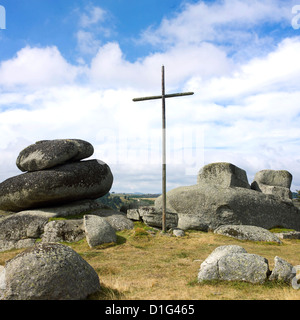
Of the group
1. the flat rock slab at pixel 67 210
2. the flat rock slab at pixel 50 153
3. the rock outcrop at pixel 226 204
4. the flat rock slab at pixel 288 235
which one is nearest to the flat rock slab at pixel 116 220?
the flat rock slab at pixel 67 210

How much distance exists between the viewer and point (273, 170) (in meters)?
28.5

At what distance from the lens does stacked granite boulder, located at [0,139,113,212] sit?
21609mm

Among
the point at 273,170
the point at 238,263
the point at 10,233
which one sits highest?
the point at 273,170

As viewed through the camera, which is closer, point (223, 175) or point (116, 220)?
point (116, 220)

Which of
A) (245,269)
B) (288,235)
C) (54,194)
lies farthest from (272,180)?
(245,269)

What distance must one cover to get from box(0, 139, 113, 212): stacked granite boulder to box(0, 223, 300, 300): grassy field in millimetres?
5370

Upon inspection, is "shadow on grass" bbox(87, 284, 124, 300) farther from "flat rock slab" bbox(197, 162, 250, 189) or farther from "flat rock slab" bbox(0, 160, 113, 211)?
"flat rock slab" bbox(197, 162, 250, 189)

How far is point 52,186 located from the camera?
843 inches

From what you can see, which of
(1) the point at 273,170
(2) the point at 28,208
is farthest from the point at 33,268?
(1) the point at 273,170

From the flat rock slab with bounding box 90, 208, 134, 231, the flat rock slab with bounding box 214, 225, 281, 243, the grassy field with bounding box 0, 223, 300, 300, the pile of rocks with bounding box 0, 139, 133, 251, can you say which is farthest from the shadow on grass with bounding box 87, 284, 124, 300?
the flat rock slab with bounding box 214, 225, 281, 243

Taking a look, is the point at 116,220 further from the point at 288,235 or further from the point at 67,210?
the point at 288,235

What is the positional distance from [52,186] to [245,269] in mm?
15920
